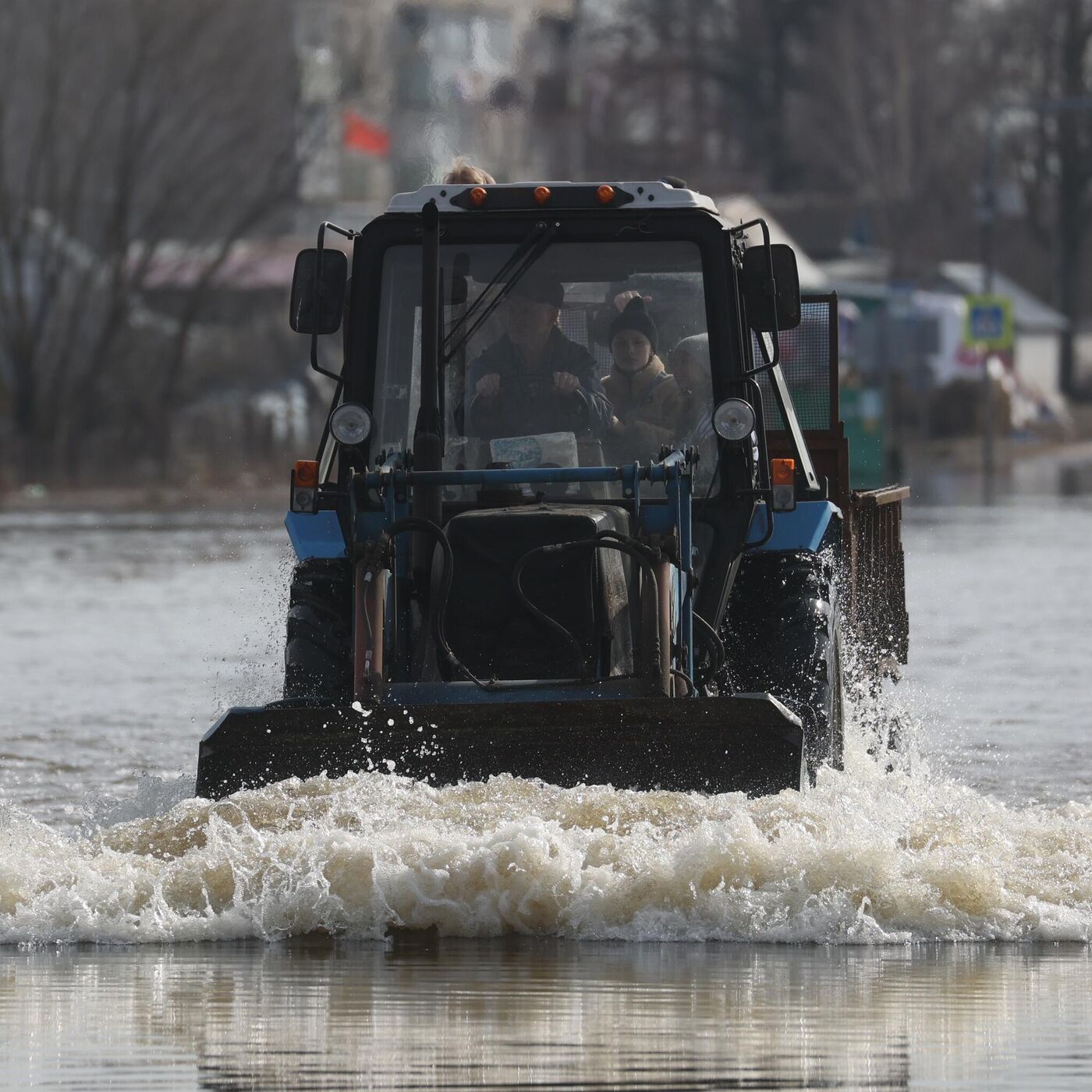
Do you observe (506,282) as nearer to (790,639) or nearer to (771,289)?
(771,289)

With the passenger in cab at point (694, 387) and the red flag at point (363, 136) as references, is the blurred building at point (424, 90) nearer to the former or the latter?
the red flag at point (363, 136)

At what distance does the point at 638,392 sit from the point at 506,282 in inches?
24.3

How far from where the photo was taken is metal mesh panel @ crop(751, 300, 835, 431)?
486 inches

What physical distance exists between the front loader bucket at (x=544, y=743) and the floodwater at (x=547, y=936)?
114 mm

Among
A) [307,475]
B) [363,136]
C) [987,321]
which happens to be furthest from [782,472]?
[987,321]

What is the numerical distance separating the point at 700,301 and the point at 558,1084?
15.2 ft

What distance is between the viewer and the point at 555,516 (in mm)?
9242

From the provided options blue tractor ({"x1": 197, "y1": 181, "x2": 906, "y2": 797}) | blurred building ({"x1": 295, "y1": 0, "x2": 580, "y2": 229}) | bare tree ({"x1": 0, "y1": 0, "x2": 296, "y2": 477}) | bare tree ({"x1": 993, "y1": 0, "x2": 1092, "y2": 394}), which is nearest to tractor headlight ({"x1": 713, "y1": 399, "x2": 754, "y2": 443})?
blue tractor ({"x1": 197, "y1": 181, "x2": 906, "y2": 797})

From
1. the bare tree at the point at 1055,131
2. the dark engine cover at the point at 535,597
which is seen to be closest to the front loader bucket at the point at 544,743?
the dark engine cover at the point at 535,597

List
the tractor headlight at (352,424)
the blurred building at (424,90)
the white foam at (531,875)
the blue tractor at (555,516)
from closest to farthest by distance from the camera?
the white foam at (531,875)
the blue tractor at (555,516)
the tractor headlight at (352,424)
the blurred building at (424,90)

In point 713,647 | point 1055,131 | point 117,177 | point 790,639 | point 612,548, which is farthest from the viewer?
point 1055,131

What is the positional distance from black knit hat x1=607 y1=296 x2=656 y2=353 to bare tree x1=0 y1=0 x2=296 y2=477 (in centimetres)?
3251

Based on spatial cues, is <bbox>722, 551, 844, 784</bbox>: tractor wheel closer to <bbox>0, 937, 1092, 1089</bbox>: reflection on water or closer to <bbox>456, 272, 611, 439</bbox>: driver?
<bbox>456, 272, 611, 439</bbox>: driver

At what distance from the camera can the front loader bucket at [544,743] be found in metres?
8.60
